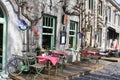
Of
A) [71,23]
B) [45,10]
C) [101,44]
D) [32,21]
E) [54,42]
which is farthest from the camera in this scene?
[101,44]

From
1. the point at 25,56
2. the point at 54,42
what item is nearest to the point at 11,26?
the point at 25,56

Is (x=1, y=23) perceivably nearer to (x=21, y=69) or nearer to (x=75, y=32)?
(x=21, y=69)

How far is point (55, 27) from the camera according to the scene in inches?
551

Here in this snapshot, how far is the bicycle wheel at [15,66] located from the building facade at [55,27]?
22 cm

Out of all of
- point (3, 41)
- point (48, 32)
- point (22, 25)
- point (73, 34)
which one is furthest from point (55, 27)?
point (3, 41)

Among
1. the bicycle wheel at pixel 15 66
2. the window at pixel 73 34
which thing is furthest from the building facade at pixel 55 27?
the bicycle wheel at pixel 15 66

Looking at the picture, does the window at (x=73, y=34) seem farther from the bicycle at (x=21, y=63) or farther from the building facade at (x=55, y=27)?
the bicycle at (x=21, y=63)

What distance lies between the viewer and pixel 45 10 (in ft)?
41.9

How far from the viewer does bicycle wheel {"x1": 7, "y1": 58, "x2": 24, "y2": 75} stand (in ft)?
33.8

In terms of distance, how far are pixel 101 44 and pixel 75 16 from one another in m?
8.43

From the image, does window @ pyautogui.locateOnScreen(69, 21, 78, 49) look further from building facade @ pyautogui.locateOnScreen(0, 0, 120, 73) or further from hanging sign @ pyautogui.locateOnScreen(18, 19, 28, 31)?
hanging sign @ pyautogui.locateOnScreen(18, 19, 28, 31)

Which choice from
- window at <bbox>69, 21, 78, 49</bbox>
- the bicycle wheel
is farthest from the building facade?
the bicycle wheel

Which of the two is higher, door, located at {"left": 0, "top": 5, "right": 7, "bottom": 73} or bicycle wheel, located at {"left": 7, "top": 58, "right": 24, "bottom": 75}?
door, located at {"left": 0, "top": 5, "right": 7, "bottom": 73}

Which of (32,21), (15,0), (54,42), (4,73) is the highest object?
(15,0)
